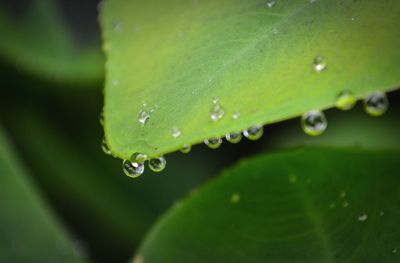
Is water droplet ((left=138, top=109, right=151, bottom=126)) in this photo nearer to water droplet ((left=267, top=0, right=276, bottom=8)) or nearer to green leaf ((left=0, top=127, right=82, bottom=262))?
water droplet ((left=267, top=0, right=276, bottom=8))

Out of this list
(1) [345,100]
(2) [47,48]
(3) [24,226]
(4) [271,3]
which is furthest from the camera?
(2) [47,48]

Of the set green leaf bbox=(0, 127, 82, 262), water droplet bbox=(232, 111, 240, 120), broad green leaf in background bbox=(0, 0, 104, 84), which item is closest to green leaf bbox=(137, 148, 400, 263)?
water droplet bbox=(232, 111, 240, 120)

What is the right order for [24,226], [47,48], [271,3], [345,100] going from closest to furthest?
[345,100] < [271,3] < [24,226] < [47,48]

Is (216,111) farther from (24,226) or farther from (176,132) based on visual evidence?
(24,226)

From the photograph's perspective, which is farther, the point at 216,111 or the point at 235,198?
the point at 235,198

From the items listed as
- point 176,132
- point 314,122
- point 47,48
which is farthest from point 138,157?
point 47,48

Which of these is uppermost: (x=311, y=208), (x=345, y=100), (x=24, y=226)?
(x=345, y=100)

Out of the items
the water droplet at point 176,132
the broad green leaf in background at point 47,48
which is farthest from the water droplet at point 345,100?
the broad green leaf in background at point 47,48
